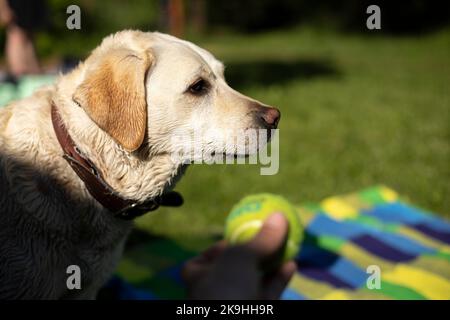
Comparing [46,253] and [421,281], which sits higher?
[46,253]

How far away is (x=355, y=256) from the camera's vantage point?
373 centimetres

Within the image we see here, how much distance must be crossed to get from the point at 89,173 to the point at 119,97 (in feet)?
1.24

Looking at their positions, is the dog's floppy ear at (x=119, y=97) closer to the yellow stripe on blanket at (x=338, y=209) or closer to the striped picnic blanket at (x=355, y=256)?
the striped picnic blanket at (x=355, y=256)

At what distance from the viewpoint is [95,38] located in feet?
46.5

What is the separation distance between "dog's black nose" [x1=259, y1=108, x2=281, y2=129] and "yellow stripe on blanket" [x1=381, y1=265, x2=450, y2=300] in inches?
59.7

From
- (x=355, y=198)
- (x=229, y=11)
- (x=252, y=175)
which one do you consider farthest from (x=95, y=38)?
(x=355, y=198)

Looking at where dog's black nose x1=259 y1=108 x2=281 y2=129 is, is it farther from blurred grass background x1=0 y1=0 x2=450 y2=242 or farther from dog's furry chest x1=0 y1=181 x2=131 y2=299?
blurred grass background x1=0 y1=0 x2=450 y2=242

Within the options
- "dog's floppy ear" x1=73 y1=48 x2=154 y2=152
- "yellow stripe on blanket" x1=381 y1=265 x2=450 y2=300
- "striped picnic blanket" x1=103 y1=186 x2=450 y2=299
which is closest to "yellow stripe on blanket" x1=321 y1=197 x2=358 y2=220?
"striped picnic blanket" x1=103 y1=186 x2=450 y2=299

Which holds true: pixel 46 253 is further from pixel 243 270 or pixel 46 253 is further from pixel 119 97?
pixel 243 270

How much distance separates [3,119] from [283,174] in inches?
135

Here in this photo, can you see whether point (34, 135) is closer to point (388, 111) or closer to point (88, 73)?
point (88, 73)

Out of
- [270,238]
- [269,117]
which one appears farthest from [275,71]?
[269,117]

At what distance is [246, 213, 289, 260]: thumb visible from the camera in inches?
117
